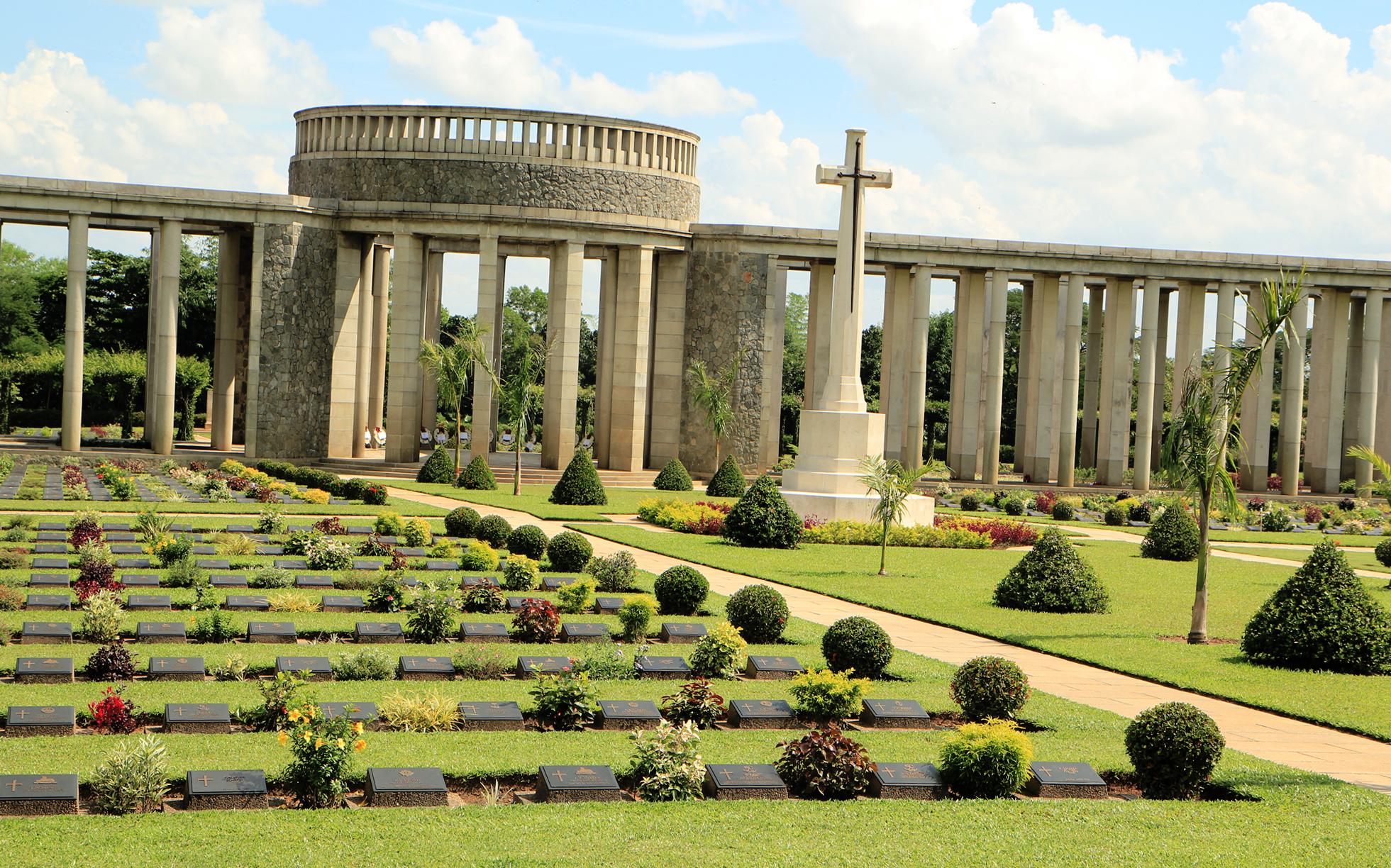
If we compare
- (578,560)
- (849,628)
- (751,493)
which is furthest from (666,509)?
(849,628)

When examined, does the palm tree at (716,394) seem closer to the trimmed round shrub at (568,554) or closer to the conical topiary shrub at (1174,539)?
the conical topiary shrub at (1174,539)

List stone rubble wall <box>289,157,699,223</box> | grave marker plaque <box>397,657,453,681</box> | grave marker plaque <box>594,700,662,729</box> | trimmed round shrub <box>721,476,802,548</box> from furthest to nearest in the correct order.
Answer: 1. stone rubble wall <box>289,157,699,223</box>
2. trimmed round shrub <box>721,476,802,548</box>
3. grave marker plaque <box>397,657,453,681</box>
4. grave marker plaque <box>594,700,662,729</box>

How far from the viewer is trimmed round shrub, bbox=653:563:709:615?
1716 cm

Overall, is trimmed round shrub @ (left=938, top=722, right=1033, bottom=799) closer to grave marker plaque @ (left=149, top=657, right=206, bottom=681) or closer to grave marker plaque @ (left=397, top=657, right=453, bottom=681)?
grave marker plaque @ (left=397, top=657, right=453, bottom=681)

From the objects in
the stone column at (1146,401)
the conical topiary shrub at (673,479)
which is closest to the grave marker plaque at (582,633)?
the conical topiary shrub at (673,479)

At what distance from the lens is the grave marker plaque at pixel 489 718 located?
10742 mm

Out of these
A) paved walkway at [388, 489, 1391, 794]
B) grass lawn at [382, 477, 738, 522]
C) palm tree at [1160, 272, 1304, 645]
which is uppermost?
palm tree at [1160, 272, 1304, 645]

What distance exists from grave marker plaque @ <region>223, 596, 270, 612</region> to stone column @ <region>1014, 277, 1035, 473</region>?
36012 millimetres

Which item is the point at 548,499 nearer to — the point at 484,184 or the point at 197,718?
the point at 484,184

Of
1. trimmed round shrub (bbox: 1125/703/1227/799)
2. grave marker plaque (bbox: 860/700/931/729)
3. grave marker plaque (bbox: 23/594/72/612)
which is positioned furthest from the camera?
grave marker plaque (bbox: 23/594/72/612)

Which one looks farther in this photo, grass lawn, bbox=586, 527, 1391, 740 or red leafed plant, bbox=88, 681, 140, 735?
grass lawn, bbox=586, 527, 1391, 740

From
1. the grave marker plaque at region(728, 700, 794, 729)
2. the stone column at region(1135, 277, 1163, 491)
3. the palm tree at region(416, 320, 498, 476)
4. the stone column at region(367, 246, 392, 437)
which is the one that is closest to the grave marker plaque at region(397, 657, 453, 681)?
the grave marker plaque at region(728, 700, 794, 729)

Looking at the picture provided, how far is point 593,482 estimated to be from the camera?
33.6 m

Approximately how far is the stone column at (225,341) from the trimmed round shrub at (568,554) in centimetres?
2713
